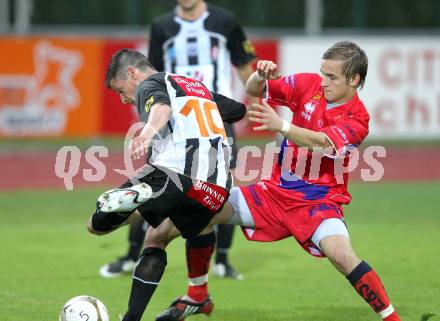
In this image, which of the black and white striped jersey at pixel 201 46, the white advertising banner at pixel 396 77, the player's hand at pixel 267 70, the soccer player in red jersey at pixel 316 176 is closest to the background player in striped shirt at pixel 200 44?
the black and white striped jersey at pixel 201 46

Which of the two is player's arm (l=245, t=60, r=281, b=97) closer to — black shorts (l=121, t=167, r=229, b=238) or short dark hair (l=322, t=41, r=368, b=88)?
short dark hair (l=322, t=41, r=368, b=88)

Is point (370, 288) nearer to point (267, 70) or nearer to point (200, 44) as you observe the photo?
point (267, 70)

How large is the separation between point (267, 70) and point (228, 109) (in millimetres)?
470

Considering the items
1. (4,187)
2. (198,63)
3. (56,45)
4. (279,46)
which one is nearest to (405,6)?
(279,46)

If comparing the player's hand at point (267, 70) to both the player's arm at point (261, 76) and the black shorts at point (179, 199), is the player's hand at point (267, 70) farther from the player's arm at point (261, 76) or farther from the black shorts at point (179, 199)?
the black shorts at point (179, 199)

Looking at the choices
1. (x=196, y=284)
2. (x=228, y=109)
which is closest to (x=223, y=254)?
(x=196, y=284)

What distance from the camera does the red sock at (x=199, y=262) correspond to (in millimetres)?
5918

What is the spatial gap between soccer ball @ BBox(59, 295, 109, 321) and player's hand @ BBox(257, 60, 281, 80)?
1812 mm

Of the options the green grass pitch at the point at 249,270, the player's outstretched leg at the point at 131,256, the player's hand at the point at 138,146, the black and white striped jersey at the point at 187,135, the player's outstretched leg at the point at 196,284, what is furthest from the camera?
the player's outstretched leg at the point at 131,256

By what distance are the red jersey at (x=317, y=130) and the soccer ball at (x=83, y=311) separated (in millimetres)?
1388

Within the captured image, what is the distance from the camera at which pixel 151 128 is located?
4.98 meters

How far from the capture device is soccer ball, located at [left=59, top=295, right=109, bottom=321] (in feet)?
17.9

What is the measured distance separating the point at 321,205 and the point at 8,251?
12.8 feet

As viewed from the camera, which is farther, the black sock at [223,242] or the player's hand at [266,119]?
the black sock at [223,242]
